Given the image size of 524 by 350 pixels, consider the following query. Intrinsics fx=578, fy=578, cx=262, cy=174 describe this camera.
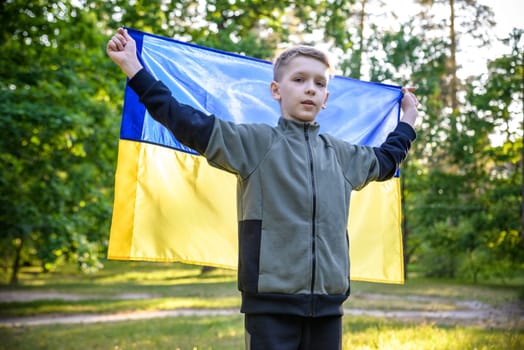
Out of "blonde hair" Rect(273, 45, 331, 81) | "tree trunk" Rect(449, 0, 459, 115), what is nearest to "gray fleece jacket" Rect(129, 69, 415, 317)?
"blonde hair" Rect(273, 45, 331, 81)

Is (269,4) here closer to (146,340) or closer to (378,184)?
(146,340)

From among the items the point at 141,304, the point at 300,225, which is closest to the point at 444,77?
the point at 141,304

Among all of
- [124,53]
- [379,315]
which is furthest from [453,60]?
[124,53]

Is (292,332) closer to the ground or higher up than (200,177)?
closer to the ground

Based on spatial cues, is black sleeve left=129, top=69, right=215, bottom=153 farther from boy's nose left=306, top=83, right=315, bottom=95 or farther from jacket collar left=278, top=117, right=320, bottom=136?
boy's nose left=306, top=83, right=315, bottom=95

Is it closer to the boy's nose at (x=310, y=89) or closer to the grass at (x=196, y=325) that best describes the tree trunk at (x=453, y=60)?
the grass at (x=196, y=325)

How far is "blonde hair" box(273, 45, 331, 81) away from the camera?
2.98m

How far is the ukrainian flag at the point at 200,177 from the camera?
3732mm

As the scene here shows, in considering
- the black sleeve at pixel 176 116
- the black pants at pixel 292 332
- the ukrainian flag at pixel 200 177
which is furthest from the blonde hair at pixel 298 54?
the black pants at pixel 292 332

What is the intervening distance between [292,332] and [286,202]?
605 mm

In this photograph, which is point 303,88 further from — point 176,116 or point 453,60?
point 453,60

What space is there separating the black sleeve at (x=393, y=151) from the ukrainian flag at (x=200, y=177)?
923 mm

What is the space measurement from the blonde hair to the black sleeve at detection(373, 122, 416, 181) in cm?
61

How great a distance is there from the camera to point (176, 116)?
270 centimetres
